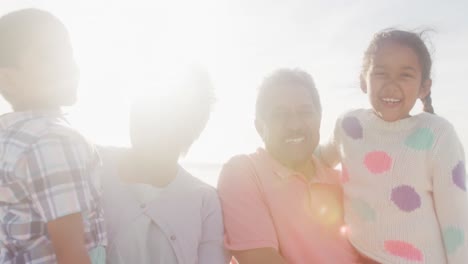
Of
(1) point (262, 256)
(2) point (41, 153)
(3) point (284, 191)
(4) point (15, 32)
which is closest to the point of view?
(2) point (41, 153)

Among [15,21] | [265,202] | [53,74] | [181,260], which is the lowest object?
[181,260]

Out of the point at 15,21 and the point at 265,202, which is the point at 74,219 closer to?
the point at 15,21

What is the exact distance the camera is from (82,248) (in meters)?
1.84

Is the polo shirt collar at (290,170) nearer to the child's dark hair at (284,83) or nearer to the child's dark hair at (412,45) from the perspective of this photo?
the child's dark hair at (284,83)

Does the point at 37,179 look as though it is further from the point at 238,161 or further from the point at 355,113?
the point at 355,113

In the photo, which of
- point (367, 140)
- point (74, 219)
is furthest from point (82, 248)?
point (367, 140)

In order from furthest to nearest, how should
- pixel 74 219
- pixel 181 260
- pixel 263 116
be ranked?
pixel 263 116 → pixel 181 260 → pixel 74 219

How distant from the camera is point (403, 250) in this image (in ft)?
9.08

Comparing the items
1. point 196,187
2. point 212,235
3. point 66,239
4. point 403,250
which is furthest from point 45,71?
point 403,250

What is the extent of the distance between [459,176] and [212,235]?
5.32 ft

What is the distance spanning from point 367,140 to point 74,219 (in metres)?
2.06

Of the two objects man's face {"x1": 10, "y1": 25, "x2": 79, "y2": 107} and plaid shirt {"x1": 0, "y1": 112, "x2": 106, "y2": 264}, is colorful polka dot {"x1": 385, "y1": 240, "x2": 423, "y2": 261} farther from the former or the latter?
man's face {"x1": 10, "y1": 25, "x2": 79, "y2": 107}

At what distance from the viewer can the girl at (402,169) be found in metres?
2.66

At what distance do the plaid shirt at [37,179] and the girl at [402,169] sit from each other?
6.02 feet
